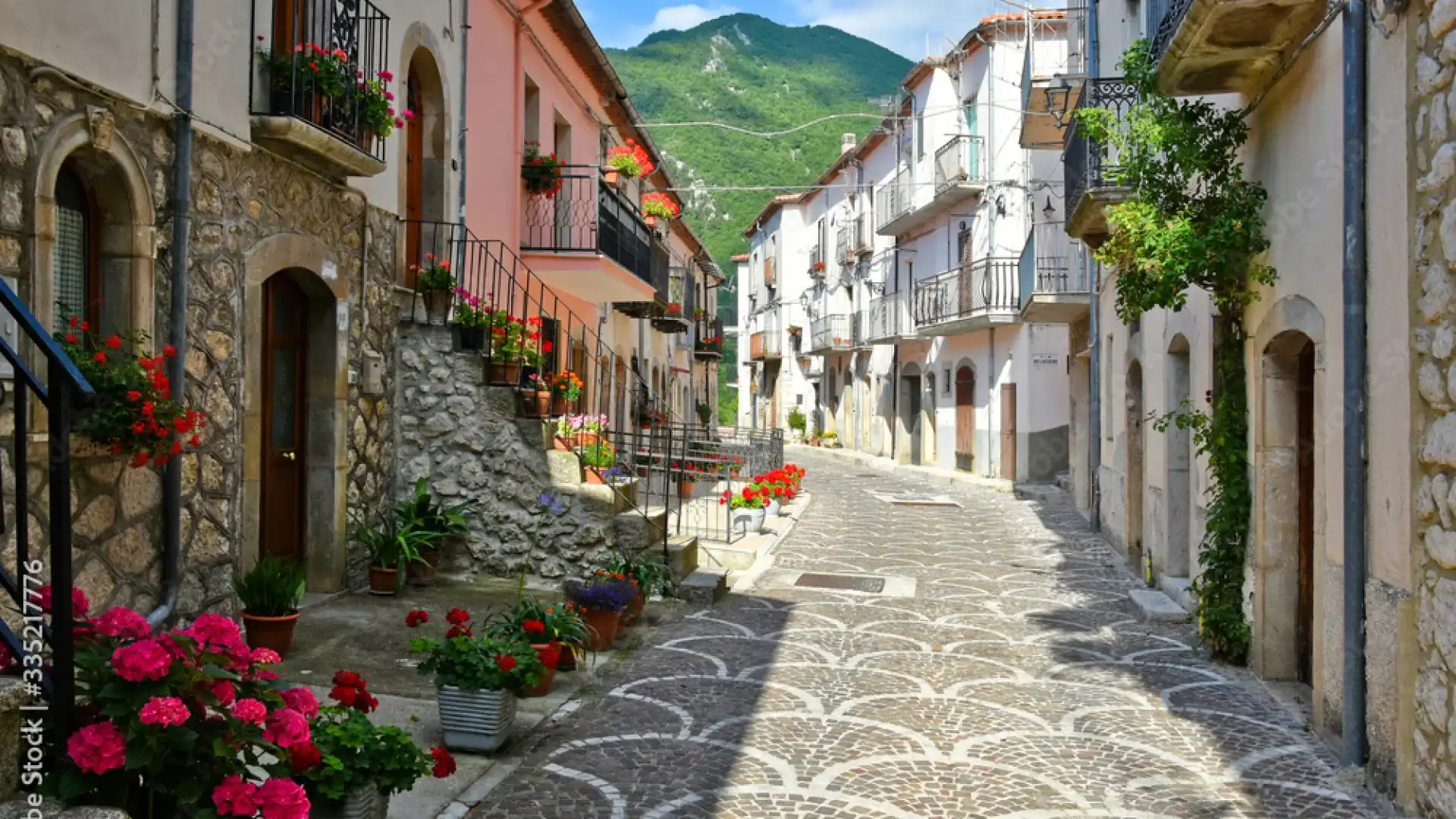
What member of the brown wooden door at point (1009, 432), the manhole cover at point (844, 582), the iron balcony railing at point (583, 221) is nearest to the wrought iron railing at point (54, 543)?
the manhole cover at point (844, 582)

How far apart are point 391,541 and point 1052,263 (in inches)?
524

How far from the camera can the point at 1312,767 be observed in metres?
5.23

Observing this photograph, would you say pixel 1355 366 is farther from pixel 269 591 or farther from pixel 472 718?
pixel 269 591

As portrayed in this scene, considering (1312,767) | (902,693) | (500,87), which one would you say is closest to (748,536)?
(500,87)

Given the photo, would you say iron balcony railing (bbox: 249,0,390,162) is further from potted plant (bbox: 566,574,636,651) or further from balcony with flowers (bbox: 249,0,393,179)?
potted plant (bbox: 566,574,636,651)

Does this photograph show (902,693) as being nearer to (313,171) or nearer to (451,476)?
(451,476)

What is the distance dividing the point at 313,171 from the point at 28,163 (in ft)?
9.28

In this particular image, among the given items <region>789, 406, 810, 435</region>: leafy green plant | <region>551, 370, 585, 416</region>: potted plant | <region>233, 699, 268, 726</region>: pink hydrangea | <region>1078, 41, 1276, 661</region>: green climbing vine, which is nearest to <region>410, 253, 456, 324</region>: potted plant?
<region>551, 370, 585, 416</region>: potted plant

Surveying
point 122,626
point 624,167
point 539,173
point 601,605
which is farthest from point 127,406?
point 624,167

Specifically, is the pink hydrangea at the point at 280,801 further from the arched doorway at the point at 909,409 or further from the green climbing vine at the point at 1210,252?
the arched doorway at the point at 909,409

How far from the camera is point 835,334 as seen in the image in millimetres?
37188

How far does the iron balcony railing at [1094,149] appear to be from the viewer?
32.7 feet

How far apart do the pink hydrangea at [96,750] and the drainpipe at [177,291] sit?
A: 354 cm

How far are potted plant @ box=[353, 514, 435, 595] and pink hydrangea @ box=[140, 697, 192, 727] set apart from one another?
19.3 ft
